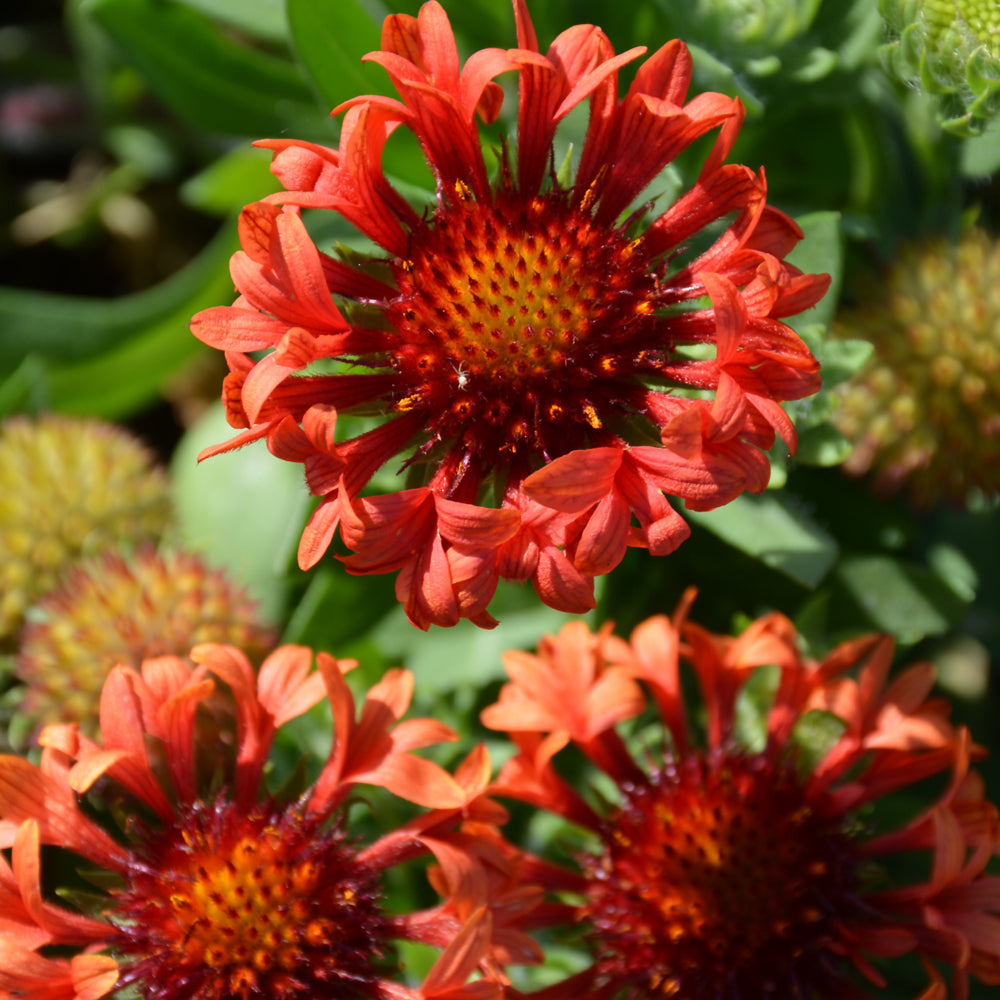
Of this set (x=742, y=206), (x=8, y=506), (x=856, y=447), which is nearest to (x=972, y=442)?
(x=856, y=447)

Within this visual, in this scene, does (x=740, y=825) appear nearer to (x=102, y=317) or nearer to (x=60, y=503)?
(x=60, y=503)

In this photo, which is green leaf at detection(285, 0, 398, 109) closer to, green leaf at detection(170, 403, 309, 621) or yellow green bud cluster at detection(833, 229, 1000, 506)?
green leaf at detection(170, 403, 309, 621)

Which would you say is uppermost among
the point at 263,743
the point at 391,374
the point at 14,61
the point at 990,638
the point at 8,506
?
the point at 14,61

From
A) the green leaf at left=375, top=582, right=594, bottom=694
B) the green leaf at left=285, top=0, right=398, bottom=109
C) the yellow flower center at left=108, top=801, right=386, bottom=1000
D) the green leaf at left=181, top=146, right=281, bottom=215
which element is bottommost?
the green leaf at left=375, top=582, right=594, bottom=694

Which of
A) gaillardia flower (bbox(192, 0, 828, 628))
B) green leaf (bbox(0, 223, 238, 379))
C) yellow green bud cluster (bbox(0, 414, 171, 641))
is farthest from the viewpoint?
green leaf (bbox(0, 223, 238, 379))

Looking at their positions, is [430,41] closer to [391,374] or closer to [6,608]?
[391,374]

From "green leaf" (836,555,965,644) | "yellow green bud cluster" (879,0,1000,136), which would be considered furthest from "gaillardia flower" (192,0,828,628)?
"green leaf" (836,555,965,644)
